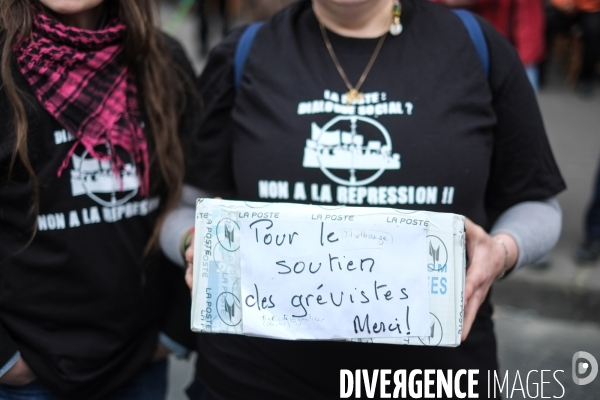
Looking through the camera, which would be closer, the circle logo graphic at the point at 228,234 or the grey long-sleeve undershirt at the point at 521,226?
the circle logo graphic at the point at 228,234

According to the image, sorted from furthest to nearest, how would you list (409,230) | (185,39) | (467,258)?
1. (185,39)
2. (467,258)
3. (409,230)

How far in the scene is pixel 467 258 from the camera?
5.14 ft

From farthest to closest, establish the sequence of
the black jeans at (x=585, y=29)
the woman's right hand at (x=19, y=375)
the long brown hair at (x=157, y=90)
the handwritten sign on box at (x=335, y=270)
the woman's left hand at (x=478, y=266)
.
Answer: the black jeans at (x=585, y=29), the long brown hair at (x=157, y=90), the woman's right hand at (x=19, y=375), the woman's left hand at (x=478, y=266), the handwritten sign on box at (x=335, y=270)

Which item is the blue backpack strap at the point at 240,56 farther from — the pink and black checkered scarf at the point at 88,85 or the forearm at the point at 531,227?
the forearm at the point at 531,227

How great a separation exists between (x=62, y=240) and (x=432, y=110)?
92 centimetres

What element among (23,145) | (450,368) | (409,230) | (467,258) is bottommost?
(450,368)

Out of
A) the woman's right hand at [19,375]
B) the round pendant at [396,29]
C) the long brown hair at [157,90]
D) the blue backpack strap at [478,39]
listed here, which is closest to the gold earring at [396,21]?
the round pendant at [396,29]

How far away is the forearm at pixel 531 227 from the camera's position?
65.5 inches

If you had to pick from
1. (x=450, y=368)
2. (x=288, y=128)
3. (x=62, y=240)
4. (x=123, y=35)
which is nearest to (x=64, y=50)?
(x=123, y=35)

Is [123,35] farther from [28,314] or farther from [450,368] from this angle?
[450,368]

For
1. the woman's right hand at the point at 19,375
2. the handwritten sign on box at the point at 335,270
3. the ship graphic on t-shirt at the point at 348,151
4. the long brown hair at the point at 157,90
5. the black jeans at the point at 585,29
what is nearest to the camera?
the handwritten sign on box at the point at 335,270

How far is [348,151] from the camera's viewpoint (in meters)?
1.62

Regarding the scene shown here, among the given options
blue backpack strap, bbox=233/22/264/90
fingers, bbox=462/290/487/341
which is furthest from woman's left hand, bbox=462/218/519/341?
blue backpack strap, bbox=233/22/264/90

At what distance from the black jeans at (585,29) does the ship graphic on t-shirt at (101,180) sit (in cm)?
493
